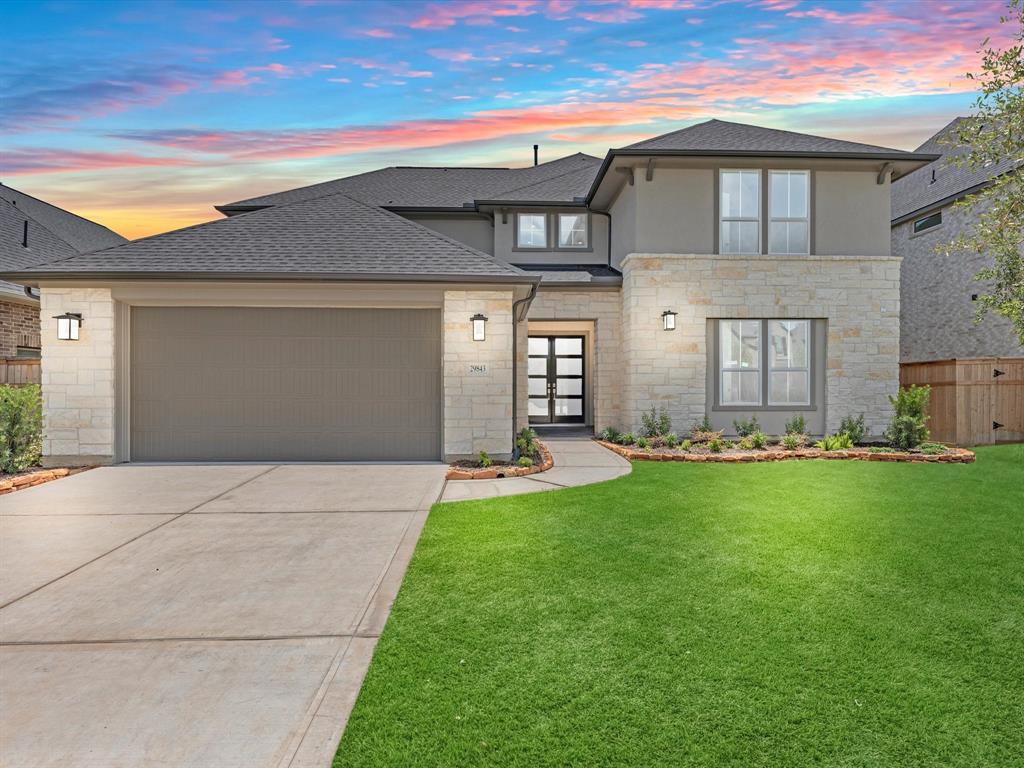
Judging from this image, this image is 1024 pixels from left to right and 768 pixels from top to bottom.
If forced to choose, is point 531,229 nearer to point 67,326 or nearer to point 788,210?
point 788,210

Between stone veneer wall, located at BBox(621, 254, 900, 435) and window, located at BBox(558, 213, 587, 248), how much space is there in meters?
2.91

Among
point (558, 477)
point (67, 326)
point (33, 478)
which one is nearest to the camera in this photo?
point (33, 478)

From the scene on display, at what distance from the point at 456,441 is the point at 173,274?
5.06 m

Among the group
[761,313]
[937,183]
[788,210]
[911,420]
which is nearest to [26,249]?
[761,313]

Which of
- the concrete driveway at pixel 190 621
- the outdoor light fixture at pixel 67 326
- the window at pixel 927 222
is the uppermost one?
the window at pixel 927 222

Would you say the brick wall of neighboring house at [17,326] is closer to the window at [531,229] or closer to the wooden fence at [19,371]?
the wooden fence at [19,371]

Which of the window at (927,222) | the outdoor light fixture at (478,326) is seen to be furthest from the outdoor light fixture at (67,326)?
the window at (927,222)

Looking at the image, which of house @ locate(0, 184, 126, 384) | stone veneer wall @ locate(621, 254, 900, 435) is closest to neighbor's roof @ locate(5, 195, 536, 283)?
stone veneer wall @ locate(621, 254, 900, 435)

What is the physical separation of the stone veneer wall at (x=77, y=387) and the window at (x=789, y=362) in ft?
39.9

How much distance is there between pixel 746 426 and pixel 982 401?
5.05 metres

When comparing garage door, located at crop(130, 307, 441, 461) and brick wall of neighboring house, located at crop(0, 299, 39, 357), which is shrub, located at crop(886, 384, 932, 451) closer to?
garage door, located at crop(130, 307, 441, 461)

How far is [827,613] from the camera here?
11.6 ft

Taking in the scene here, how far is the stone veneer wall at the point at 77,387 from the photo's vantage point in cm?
883

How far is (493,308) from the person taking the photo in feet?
30.5
